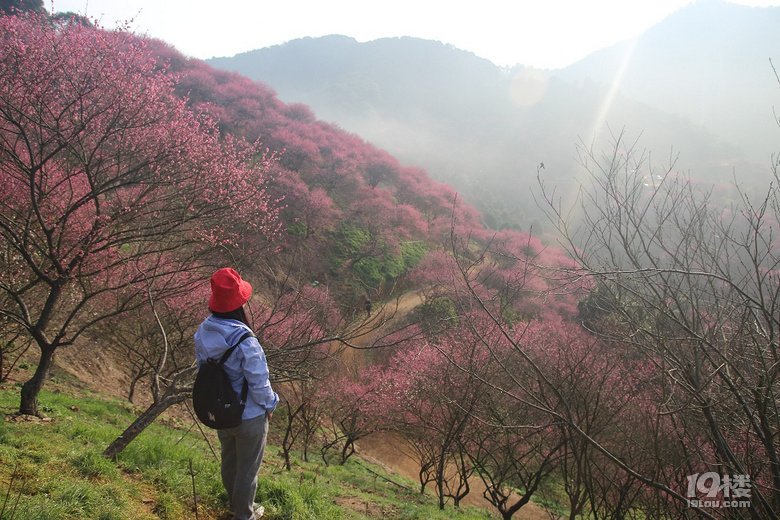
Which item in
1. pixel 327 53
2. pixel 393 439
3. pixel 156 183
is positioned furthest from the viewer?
pixel 327 53

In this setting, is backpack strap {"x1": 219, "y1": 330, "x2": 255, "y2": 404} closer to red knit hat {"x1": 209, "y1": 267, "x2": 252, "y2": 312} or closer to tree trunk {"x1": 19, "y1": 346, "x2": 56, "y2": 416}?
red knit hat {"x1": 209, "y1": 267, "x2": 252, "y2": 312}

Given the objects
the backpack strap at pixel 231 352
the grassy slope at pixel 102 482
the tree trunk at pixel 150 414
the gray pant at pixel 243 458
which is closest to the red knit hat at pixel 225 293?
the backpack strap at pixel 231 352

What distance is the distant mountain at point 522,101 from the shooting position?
62125mm

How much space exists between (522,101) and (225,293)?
102402mm

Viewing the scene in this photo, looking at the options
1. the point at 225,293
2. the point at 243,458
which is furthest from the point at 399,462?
the point at 225,293

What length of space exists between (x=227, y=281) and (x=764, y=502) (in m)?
3.61

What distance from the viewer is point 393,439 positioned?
13.7 meters

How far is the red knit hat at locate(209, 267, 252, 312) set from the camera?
2.31 metres

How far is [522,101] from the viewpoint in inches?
3622

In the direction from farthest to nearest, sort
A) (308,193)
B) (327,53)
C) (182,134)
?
(327,53) < (308,193) < (182,134)

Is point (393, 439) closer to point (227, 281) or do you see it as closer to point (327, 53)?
point (227, 281)

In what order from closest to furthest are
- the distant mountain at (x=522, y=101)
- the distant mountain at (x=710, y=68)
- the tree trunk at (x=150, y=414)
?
the tree trunk at (x=150, y=414)
the distant mountain at (x=522, y=101)
the distant mountain at (x=710, y=68)

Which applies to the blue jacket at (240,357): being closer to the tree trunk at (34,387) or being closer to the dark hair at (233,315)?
the dark hair at (233,315)

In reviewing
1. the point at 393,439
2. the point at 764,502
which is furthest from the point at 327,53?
the point at 764,502
